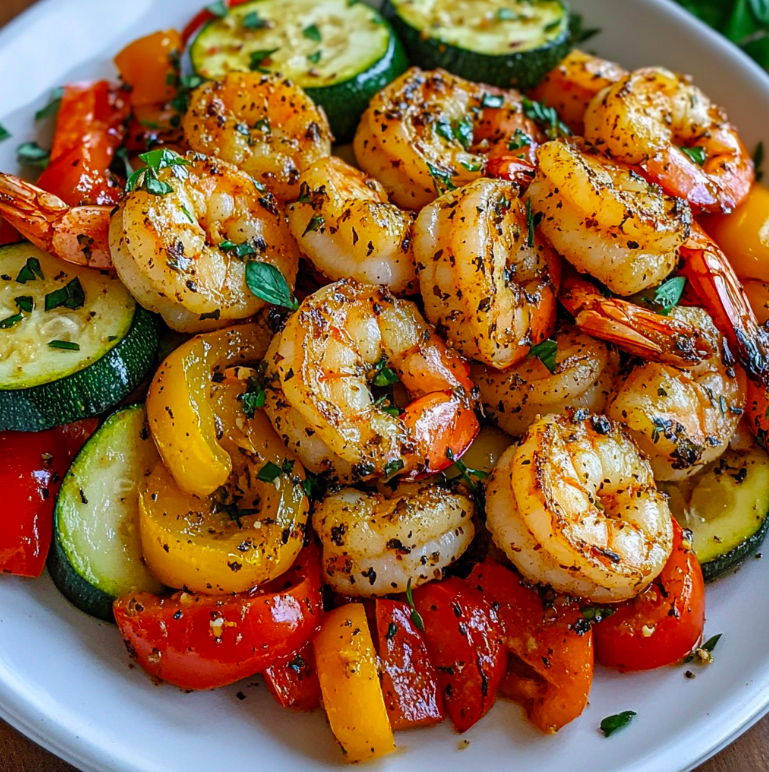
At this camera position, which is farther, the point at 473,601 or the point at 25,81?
the point at 25,81

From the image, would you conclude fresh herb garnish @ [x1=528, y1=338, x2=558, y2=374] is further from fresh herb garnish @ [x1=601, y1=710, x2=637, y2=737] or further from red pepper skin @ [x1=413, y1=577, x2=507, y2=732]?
fresh herb garnish @ [x1=601, y1=710, x2=637, y2=737]

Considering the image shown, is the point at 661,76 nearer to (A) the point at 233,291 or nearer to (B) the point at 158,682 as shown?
(A) the point at 233,291

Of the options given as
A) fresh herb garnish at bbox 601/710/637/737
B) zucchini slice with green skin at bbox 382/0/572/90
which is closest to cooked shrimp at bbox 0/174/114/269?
zucchini slice with green skin at bbox 382/0/572/90

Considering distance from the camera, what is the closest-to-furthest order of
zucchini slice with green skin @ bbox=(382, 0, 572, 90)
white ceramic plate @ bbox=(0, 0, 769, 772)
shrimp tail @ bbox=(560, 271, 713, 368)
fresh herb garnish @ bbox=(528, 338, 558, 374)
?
white ceramic plate @ bbox=(0, 0, 769, 772), shrimp tail @ bbox=(560, 271, 713, 368), fresh herb garnish @ bbox=(528, 338, 558, 374), zucchini slice with green skin @ bbox=(382, 0, 572, 90)

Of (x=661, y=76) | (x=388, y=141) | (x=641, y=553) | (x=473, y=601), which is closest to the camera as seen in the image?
(x=641, y=553)

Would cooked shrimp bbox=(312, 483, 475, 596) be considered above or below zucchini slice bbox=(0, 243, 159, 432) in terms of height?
below

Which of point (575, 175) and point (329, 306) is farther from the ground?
point (575, 175)

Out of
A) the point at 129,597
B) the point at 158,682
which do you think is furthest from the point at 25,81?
the point at 158,682
